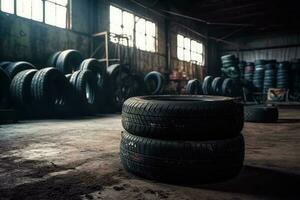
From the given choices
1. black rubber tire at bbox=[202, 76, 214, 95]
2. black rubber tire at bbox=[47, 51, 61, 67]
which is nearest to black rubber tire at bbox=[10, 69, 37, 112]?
black rubber tire at bbox=[47, 51, 61, 67]

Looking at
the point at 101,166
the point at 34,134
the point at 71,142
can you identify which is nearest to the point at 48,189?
the point at 101,166

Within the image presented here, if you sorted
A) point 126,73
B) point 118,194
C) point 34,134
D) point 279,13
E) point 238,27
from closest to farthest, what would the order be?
point 118,194
point 34,134
point 126,73
point 279,13
point 238,27

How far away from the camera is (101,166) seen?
2100mm

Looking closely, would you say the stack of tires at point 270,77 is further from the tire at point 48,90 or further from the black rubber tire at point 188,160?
the black rubber tire at point 188,160

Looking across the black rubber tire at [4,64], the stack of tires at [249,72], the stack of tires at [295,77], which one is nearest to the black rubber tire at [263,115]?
the black rubber tire at [4,64]

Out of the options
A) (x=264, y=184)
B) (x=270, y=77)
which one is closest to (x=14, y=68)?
(x=264, y=184)

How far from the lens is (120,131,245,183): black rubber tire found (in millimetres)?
1705

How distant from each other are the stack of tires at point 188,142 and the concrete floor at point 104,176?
75 millimetres

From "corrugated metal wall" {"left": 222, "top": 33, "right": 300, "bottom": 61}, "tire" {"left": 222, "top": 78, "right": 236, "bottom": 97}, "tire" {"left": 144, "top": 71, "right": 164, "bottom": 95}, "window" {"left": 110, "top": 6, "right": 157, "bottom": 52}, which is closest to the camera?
"window" {"left": 110, "top": 6, "right": 157, "bottom": 52}

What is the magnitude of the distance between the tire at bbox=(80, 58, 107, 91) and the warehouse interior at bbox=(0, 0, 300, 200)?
0.04m

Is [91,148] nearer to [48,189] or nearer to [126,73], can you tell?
[48,189]

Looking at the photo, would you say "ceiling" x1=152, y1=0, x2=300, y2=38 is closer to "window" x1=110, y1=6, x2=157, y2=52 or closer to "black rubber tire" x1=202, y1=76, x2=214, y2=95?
"window" x1=110, y1=6, x2=157, y2=52

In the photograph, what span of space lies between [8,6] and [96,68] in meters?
2.82

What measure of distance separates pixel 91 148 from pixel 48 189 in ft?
4.02
